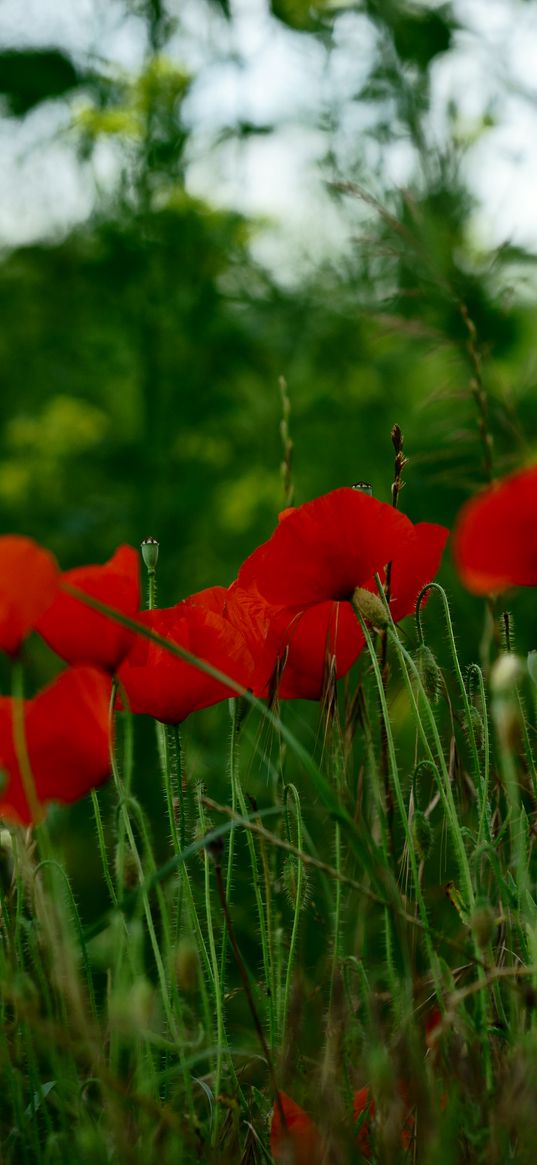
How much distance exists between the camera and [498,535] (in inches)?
23.9

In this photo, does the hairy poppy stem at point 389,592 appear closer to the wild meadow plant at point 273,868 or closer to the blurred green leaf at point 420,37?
the wild meadow plant at point 273,868

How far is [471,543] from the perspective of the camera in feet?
1.96

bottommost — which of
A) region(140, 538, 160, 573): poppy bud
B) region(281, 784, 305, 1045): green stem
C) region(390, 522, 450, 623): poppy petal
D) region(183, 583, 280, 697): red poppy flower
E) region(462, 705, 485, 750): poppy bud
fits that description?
region(281, 784, 305, 1045): green stem

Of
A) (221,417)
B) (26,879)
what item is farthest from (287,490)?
(221,417)

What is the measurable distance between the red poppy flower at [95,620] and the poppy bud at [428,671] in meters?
0.19

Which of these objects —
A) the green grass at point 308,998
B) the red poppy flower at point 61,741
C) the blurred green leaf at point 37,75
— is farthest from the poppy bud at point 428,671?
the blurred green leaf at point 37,75

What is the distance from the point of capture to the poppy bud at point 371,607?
2.36ft

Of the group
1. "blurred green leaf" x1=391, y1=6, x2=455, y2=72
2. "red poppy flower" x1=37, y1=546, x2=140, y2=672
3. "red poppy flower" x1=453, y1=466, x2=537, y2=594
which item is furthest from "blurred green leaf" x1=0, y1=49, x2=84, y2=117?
"red poppy flower" x1=453, y1=466, x2=537, y2=594

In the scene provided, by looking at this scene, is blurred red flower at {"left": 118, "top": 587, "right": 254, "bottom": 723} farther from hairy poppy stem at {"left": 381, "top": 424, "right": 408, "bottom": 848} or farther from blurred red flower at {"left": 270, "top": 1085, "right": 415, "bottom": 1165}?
blurred red flower at {"left": 270, "top": 1085, "right": 415, "bottom": 1165}

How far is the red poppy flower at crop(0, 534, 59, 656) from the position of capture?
638mm

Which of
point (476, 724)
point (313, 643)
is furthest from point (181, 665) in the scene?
point (476, 724)

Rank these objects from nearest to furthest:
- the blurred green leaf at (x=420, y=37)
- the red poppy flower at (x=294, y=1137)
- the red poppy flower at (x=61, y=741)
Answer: the red poppy flower at (x=294, y=1137) < the red poppy flower at (x=61, y=741) < the blurred green leaf at (x=420, y=37)

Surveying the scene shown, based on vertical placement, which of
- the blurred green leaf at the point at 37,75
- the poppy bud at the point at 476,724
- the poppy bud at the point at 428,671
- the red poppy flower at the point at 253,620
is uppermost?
the blurred green leaf at the point at 37,75

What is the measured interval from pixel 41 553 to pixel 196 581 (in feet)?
10.0
